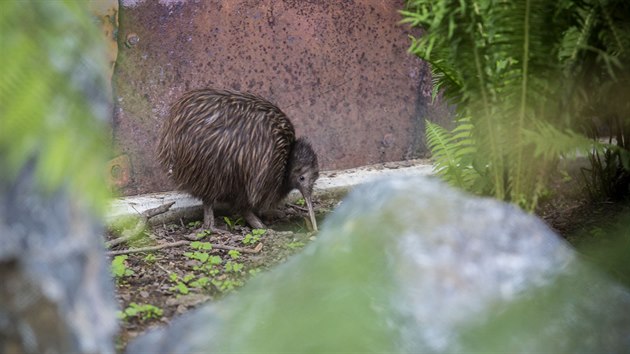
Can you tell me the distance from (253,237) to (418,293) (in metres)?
2.21

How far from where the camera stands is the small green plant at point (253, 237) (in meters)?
4.72

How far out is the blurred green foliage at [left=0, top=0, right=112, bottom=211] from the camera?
6.12 feet

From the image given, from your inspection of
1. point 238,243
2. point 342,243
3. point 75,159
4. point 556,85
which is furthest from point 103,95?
point 238,243

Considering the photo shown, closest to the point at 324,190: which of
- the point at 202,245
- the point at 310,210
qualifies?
the point at 310,210

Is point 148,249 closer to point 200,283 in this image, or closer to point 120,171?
point 200,283

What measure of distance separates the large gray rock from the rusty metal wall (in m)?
2.25

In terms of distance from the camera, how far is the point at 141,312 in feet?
11.2

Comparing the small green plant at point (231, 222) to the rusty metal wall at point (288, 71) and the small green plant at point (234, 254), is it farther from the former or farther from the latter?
the small green plant at point (234, 254)

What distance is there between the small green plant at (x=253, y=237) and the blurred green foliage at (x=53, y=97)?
2.64 metres

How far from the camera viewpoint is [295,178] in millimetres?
5219

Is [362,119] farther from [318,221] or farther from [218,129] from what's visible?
[218,129]

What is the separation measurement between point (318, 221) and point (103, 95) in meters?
3.21

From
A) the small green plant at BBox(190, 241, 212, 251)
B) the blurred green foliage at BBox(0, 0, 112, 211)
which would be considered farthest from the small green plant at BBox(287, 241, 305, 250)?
the blurred green foliage at BBox(0, 0, 112, 211)

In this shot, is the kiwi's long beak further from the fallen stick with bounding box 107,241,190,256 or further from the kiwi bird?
the fallen stick with bounding box 107,241,190,256
